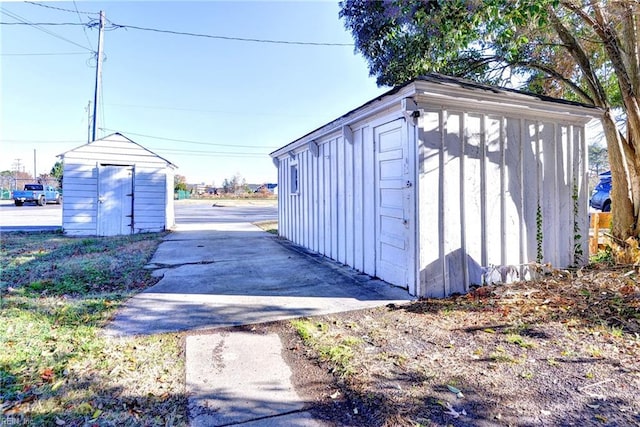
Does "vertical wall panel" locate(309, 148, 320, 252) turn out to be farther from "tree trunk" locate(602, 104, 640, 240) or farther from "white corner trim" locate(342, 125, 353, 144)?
"tree trunk" locate(602, 104, 640, 240)

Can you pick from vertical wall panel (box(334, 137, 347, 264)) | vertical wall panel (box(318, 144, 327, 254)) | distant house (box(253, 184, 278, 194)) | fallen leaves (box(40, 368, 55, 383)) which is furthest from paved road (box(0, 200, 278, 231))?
distant house (box(253, 184, 278, 194))

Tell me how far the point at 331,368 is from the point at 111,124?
83.8 feet

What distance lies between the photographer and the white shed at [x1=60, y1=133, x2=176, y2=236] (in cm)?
988

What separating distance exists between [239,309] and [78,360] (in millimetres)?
1498

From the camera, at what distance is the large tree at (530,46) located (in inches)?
165

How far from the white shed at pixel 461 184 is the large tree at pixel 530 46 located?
2.22ft

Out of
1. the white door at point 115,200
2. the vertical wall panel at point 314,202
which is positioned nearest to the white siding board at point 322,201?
the vertical wall panel at point 314,202

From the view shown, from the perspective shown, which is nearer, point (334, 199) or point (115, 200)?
point (334, 199)

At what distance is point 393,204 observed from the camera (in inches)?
175

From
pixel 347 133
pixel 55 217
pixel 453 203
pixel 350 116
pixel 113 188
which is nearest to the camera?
pixel 453 203

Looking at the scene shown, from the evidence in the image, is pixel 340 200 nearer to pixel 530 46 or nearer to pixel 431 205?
pixel 431 205

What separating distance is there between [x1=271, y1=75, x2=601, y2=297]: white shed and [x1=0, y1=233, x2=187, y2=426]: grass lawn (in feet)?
9.42

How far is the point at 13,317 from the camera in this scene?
3.23m

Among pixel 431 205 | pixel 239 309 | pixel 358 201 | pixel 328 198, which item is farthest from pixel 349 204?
pixel 239 309
